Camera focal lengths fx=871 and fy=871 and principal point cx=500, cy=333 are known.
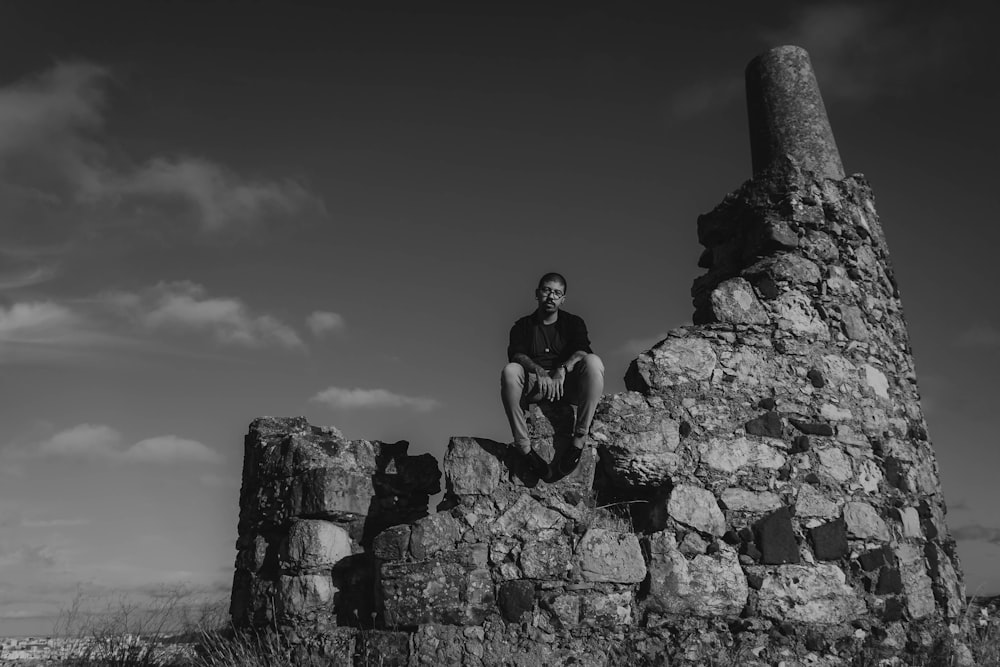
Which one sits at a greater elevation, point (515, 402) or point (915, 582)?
point (515, 402)

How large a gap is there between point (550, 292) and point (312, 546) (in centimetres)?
232

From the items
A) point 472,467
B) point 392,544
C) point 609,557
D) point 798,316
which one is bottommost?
point 609,557

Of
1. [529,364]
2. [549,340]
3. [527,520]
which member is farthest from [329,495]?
[549,340]

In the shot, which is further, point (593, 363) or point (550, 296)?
point (550, 296)

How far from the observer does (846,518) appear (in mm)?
6031

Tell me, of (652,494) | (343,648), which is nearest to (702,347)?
(652,494)

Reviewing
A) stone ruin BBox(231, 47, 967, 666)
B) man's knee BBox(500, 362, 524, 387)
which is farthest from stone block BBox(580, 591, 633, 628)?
man's knee BBox(500, 362, 524, 387)

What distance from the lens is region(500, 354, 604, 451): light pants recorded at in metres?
5.64

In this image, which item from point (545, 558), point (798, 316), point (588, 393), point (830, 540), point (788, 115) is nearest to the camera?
point (545, 558)

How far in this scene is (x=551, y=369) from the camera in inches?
233

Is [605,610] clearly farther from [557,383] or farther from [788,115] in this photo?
[788,115]

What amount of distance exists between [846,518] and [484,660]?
271 cm

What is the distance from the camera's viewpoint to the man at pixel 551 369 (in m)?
5.66

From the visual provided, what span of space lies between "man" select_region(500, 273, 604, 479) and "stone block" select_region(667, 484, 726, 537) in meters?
0.71
